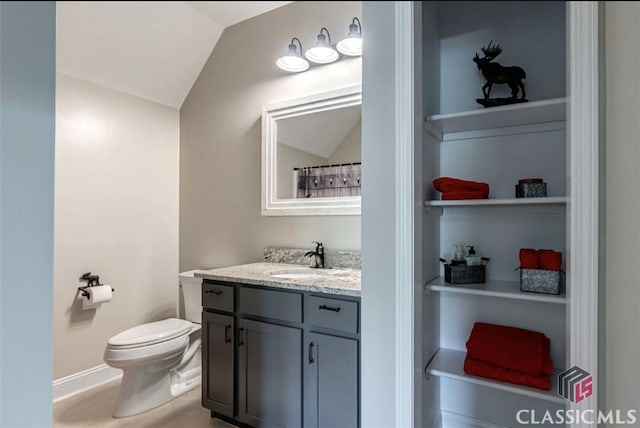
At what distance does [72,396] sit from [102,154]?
100 cm

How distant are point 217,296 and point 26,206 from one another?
1.07 m

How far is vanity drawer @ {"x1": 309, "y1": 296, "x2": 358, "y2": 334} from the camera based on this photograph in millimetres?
1263

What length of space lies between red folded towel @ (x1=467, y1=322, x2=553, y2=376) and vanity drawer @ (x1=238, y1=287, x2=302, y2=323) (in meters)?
0.68

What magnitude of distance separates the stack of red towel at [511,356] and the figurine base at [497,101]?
0.75 meters

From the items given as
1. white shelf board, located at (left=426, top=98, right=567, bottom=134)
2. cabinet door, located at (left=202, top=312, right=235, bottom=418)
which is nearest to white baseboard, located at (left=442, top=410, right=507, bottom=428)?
cabinet door, located at (left=202, top=312, right=235, bottom=418)

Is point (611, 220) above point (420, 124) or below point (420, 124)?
below

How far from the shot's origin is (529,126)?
1.07m

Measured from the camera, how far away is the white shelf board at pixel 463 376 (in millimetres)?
941

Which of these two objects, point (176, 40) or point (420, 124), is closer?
point (176, 40)

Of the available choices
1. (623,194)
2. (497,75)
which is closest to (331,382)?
(623,194)

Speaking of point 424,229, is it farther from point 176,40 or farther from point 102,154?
point 102,154

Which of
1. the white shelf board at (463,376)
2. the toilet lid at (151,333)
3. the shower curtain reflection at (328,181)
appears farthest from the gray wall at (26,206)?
the shower curtain reflection at (328,181)

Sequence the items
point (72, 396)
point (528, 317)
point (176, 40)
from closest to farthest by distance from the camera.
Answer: point (176, 40) < point (528, 317) < point (72, 396)

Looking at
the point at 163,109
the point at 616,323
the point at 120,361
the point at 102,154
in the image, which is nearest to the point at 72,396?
the point at 120,361
